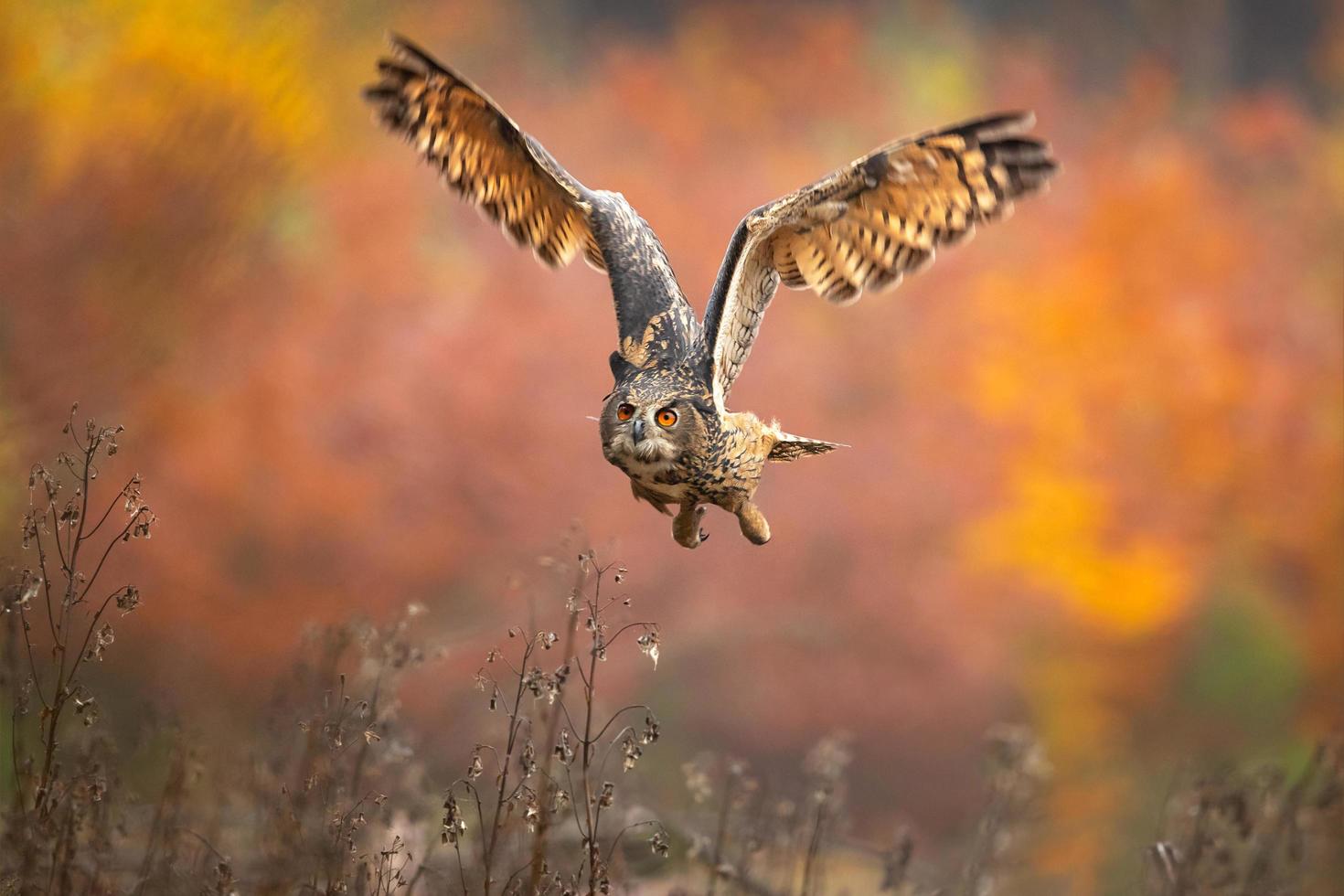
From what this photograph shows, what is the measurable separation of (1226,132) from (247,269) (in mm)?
5708

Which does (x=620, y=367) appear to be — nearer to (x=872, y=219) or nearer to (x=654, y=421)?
(x=654, y=421)

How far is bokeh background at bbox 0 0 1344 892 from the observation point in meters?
6.20

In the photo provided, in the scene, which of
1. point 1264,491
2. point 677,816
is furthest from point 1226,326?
point 677,816

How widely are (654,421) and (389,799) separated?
91 centimetres

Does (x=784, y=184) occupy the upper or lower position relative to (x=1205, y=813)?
upper

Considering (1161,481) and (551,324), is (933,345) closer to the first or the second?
(1161,481)

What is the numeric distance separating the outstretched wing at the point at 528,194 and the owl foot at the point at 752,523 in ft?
1.10

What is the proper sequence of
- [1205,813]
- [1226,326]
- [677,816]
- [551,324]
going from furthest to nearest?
[1226,326]
[551,324]
[677,816]
[1205,813]

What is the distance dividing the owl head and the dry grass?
0.23m

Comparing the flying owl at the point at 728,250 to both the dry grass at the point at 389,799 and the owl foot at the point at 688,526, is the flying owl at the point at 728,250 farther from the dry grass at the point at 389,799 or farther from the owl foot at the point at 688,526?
the dry grass at the point at 389,799

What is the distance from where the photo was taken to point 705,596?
6.72 meters

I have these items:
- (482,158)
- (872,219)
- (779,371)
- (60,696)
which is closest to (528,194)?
(482,158)

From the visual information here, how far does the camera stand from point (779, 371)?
22.5ft

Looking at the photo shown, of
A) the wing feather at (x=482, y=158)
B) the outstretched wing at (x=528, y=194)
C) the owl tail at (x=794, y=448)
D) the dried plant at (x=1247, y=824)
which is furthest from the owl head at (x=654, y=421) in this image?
the dried plant at (x=1247, y=824)
